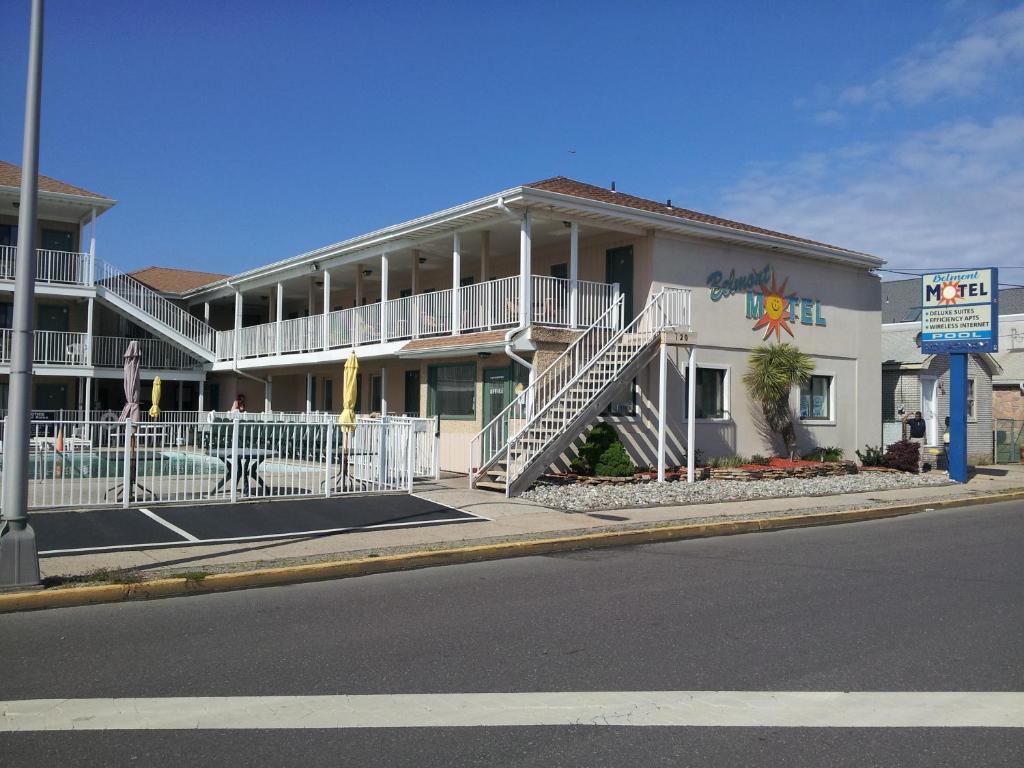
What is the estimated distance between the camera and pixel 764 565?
34.9ft

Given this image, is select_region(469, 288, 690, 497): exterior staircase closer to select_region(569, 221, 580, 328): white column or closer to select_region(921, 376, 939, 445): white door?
select_region(569, 221, 580, 328): white column

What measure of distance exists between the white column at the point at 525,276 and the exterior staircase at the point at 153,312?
16.8m

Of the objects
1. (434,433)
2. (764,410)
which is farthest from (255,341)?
(764,410)

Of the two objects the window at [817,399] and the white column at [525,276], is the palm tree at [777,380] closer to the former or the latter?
the window at [817,399]

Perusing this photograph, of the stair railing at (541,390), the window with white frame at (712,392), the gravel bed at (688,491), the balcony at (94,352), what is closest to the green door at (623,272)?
the stair railing at (541,390)

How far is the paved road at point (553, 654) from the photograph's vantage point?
472 centimetres

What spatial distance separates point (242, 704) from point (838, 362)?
22.3m

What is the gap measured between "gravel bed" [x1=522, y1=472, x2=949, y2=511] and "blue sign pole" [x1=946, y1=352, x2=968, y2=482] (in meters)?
1.32

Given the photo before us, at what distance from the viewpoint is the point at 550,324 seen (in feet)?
62.6

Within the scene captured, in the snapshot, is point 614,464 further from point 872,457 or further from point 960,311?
point 960,311

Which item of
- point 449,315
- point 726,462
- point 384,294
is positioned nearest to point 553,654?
point 449,315

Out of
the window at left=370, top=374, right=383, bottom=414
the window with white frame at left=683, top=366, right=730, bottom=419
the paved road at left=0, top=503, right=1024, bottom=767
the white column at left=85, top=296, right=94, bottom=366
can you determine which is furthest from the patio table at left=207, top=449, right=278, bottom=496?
the white column at left=85, top=296, right=94, bottom=366

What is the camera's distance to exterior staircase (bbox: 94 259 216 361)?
29.8m

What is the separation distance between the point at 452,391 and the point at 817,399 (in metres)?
10.0
